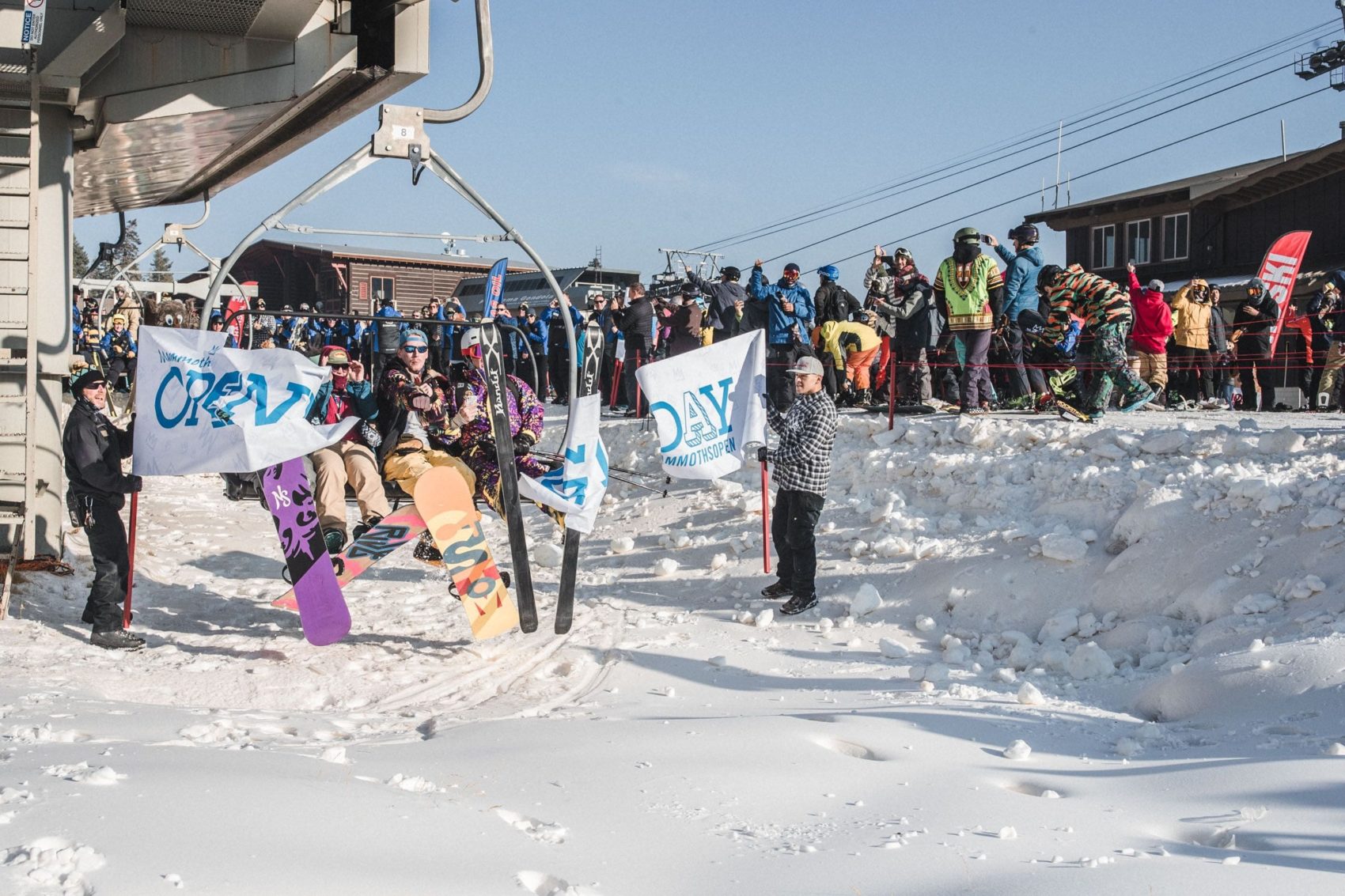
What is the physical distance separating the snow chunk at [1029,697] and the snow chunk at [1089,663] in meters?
0.68

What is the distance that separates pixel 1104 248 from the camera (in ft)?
97.0

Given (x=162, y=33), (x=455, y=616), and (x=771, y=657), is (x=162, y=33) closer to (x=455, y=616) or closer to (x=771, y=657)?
(x=455, y=616)

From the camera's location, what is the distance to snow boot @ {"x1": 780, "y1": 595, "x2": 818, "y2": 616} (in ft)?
28.4

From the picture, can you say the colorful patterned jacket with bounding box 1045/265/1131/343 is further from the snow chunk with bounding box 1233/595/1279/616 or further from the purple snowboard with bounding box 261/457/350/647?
the purple snowboard with bounding box 261/457/350/647

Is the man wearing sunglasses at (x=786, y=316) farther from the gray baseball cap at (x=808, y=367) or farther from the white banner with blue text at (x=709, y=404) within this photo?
the gray baseball cap at (x=808, y=367)

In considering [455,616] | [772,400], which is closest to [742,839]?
[455,616]

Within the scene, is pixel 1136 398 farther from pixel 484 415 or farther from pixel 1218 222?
pixel 1218 222

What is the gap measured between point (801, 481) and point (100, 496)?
4614mm

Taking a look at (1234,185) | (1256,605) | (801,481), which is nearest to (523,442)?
(801,481)

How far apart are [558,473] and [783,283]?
616 centimetres

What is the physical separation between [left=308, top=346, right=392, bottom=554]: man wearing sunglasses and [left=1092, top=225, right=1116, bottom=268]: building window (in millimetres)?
24326

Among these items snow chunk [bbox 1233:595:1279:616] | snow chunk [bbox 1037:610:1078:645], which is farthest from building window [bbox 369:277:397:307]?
snow chunk [bbox 1233:595:1279:616]

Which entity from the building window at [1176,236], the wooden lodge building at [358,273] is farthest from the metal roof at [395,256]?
the building window at [1176,236]

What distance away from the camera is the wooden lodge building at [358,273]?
141 feet
